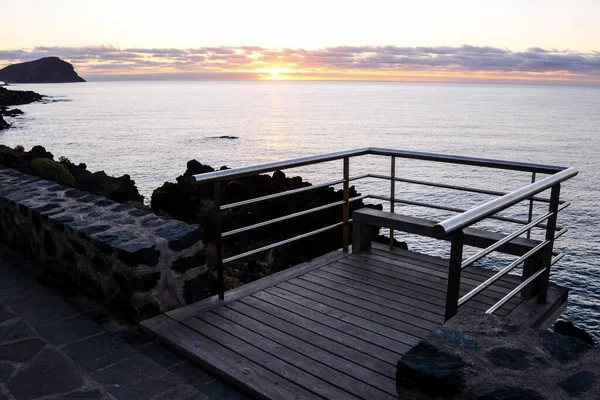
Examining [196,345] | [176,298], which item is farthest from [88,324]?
[196,345]

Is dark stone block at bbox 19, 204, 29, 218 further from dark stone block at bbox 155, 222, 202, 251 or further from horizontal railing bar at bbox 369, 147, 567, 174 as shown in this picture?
horizontal railing bar at bbox 369, 147, 567, 174

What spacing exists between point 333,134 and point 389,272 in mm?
57146

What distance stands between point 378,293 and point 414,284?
40 cm

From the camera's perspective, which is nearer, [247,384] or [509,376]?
[509,376]

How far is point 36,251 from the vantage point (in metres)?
4.57

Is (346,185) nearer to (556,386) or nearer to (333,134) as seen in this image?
(556,386)

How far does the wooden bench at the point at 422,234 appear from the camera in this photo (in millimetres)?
3977

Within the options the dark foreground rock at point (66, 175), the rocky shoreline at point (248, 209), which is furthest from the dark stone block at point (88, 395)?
the dark foreground rock at point (66, 175)

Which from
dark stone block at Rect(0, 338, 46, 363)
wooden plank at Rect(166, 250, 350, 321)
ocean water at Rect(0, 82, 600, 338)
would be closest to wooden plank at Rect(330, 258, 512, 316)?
wooden plank at Rect(166, 250, 350, 321)

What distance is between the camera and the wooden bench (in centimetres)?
398

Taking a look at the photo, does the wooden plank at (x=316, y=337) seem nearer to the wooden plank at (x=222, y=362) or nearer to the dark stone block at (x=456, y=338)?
the wooden plank at (x=222, y=362)

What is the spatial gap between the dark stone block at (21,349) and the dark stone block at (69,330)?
77mm

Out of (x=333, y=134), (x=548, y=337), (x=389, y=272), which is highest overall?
(x=548, y=337)

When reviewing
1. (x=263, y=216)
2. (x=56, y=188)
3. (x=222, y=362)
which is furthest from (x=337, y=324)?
(x=263, y=216)
